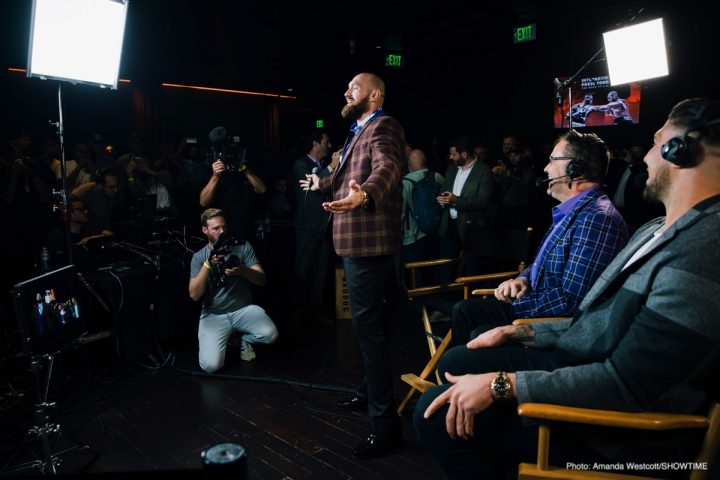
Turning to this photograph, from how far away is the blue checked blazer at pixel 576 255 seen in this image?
2.01m

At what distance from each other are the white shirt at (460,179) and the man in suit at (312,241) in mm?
1269

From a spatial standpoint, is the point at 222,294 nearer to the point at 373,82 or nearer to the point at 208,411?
the point at 208,411

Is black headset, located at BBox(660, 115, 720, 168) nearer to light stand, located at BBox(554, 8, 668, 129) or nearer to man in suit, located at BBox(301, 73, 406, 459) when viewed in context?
man in suit, located at BBox(301, 73, 406, 459)

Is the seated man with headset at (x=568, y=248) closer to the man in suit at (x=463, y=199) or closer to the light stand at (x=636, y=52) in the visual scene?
the man in suit at (x=463, y=199)

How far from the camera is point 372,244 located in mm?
2197

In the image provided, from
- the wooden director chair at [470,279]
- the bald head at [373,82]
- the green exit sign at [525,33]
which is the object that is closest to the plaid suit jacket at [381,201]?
the bald head at [373,82]

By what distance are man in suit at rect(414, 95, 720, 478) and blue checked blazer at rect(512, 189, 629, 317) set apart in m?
0.52

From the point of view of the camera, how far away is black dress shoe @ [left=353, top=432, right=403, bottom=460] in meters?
2.23

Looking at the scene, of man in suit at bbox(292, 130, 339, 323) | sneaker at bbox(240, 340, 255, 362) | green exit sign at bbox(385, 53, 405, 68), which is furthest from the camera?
green exit sign at bbox(385, 53, 405, 68)

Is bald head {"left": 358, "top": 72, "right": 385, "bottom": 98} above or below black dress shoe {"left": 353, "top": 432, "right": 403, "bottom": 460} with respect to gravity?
above

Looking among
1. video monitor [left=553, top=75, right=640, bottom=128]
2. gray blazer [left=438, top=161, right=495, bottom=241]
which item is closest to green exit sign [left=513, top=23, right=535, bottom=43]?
video monitor [left=553, top=75, right=640, bottom=128]

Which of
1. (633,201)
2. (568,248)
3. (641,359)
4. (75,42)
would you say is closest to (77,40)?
(75,42)

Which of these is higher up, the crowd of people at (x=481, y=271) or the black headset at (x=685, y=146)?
the black headset at (x=685, y=146)

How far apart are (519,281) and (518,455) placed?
1.12 m
